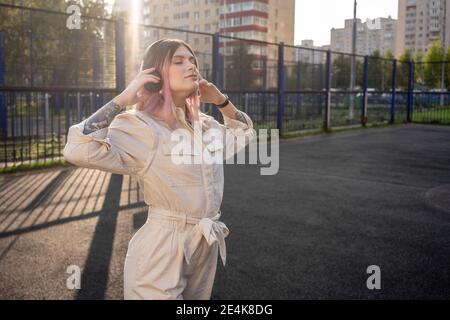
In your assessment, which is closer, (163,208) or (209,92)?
(163,208)

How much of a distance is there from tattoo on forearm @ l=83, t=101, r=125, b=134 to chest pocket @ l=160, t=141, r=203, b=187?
0.81 feet

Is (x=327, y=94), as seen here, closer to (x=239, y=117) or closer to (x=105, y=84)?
(x=105, y=84)

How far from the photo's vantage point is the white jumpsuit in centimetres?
207

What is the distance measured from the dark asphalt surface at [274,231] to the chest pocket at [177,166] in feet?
5.56

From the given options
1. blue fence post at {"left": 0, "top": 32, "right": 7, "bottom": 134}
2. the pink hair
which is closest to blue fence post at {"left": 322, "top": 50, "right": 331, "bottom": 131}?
blue fence post at {"left": 0, "top": 32, "right": 7, "bottom": 134}

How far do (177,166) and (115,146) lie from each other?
272 mm

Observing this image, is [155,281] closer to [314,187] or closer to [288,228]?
[288,228]

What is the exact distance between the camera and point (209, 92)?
244 centimetres

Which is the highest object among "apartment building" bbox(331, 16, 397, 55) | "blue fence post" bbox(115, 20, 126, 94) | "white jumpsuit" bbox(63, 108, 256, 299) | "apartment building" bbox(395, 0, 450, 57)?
"apartment building" bbox(395, 0, 450, 57)

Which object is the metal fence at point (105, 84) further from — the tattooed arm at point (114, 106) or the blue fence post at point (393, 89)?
Answer: the tattooed arm at point (114, 106)

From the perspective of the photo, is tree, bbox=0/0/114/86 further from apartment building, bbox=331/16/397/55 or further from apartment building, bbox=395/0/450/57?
apartment building, bbox=395/0/450/57

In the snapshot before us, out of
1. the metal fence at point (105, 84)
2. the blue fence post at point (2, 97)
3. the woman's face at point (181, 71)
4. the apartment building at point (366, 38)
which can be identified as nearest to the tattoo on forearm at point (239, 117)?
the woman's face at point (181, 71)

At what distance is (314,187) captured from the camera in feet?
25.6

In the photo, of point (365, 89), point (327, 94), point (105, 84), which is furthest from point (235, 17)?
point (105, 84)
